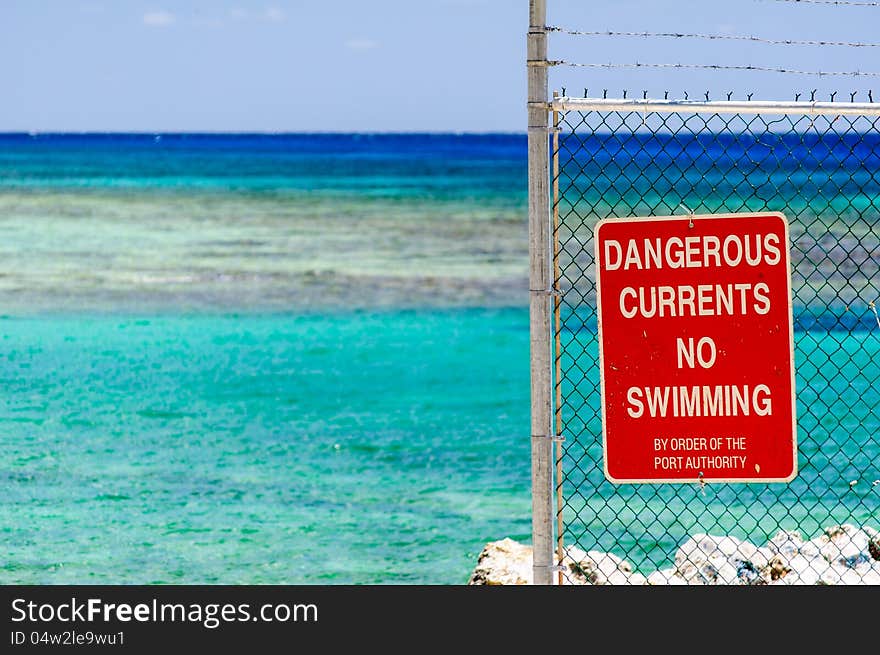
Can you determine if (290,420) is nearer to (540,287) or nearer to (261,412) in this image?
(261,412)

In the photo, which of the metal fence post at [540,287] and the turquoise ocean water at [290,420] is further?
the turquoise ocean water at [290,420]

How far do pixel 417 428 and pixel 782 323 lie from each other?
24.5ft

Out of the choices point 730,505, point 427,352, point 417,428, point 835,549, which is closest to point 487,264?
point 427,352

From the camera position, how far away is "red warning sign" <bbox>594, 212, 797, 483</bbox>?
15.2 feet

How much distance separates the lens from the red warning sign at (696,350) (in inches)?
183

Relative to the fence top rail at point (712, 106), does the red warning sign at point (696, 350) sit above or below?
below

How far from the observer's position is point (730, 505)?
870 cm

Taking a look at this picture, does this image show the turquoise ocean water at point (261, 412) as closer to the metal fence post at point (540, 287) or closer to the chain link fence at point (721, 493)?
the chain link fence at point (721, 493)

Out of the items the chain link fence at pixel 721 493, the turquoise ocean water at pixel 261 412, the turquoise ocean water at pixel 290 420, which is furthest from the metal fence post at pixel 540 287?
the turquoise ocean water at pixel 261 412

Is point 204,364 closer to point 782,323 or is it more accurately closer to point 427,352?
point 427,352

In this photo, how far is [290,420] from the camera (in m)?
12.2

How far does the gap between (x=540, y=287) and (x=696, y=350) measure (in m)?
0.64

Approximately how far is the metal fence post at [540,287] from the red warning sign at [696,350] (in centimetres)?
22

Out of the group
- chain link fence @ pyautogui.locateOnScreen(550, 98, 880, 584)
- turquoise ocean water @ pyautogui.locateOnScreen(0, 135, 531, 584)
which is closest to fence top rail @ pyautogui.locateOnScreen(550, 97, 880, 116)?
chain link fence @ pyautogui.locateOnScreen(550, 98, 880, 584)
